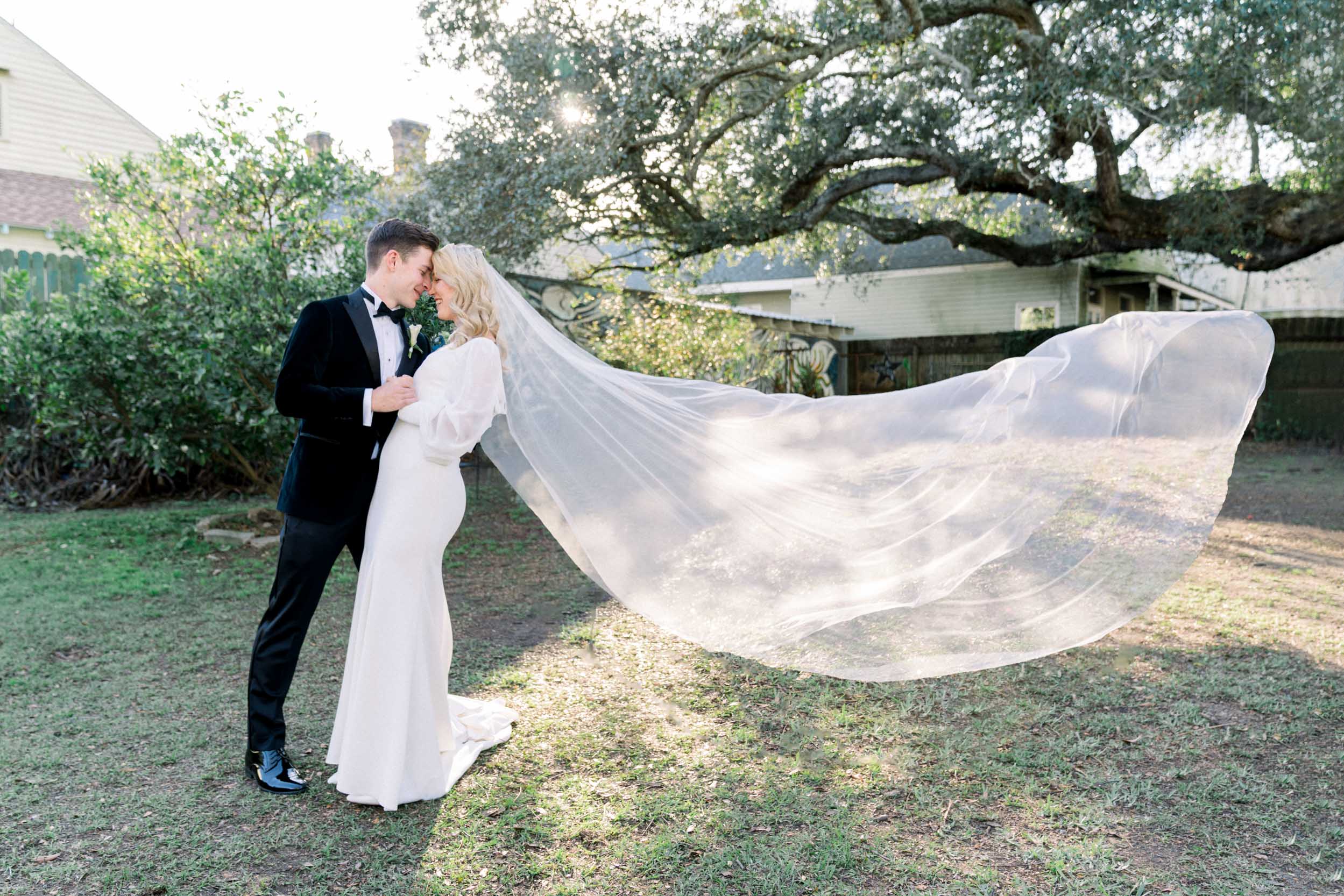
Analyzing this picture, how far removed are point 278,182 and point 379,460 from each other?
5.33 metres

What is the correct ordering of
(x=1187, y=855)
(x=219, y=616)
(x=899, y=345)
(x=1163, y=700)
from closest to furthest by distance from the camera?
(x=1187, y=855) < (x=1163, y=700) < (x=219, y=616) < (x=899, y=345)

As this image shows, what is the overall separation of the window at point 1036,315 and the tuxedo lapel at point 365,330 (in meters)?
20.9

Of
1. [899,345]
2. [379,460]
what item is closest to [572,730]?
[379,460]

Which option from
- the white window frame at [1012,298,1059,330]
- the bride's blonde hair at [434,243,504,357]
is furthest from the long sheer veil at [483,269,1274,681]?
the white window frame at [1012,298,1059,330]

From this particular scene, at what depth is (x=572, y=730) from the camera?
405 centimetres

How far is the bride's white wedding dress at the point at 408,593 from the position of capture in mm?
3291

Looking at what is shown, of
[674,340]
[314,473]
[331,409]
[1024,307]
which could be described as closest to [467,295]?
[331,409]

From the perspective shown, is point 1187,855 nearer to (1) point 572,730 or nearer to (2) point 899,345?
(1) point 572,730

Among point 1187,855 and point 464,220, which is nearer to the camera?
point 1187,855

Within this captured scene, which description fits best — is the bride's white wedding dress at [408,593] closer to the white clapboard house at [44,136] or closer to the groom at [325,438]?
the groom at [325,438]

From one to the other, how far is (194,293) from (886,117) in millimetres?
7699

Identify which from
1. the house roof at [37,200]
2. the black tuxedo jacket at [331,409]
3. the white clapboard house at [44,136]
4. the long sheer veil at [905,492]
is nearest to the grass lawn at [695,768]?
the long sheer veil at [905,492]

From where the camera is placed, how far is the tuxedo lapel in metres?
3.48

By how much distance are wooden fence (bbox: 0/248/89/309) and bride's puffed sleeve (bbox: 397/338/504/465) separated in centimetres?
1011
